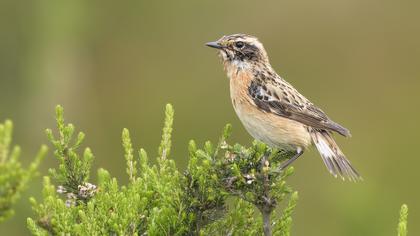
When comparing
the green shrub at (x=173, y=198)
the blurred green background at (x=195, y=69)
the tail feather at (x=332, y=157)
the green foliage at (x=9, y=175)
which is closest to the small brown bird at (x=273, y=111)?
the tail feather at (x=332, y=157)

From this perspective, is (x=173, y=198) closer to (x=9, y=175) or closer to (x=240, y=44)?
(x=9, y=175)

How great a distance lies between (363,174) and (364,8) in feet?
17.6

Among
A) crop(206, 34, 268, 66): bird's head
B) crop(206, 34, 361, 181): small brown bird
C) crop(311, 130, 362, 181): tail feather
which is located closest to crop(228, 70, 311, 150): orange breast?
crop(206, 34, 361, 181): small brown bird

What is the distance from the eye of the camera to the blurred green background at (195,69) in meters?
17.0

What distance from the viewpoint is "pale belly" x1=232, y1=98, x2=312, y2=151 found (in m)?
8.20

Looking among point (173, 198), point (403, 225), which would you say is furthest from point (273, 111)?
point (403, 225)

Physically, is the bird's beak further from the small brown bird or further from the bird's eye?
the bird's eye

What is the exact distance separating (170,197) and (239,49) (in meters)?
3.46

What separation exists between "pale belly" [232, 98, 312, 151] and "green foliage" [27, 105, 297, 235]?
208cm

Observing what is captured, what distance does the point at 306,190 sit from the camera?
15.4 m

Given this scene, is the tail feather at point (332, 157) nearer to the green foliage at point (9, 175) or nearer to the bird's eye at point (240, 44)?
the bird's eye at point (240, 44)

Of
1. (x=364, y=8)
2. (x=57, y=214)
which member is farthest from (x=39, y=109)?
(x=57, y=214)

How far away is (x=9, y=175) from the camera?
15.2ft

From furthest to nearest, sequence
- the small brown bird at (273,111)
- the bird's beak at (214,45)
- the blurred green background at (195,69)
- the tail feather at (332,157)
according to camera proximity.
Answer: the blurred green background at (195,69) < the bird's beak at (214,45) < the small brown bird at (273,111) < the tail feather at (332,157)
